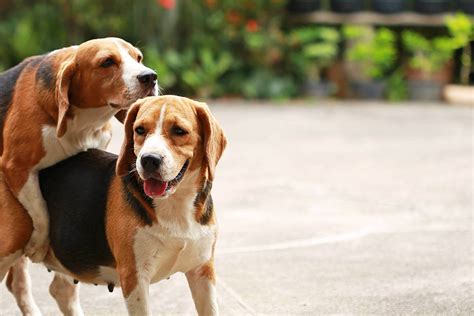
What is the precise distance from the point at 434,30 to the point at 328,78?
7.87 feet

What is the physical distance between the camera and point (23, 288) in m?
5.08

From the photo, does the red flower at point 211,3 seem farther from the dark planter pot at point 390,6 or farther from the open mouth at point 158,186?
the open mouth at point 158,186

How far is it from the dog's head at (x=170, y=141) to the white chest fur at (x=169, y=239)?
0.52ft

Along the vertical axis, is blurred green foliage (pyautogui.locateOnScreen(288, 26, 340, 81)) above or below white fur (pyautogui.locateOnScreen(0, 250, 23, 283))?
below

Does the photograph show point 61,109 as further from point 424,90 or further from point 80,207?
point 424,90

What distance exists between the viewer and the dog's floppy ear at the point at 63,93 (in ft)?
14.4

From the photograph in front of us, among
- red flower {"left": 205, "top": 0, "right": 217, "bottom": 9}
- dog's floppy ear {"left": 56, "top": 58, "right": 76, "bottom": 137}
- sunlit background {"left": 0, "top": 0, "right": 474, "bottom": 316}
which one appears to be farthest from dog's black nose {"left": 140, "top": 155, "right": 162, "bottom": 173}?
red flower {"left": 205, "top": 0, "right": 217, "bottom": 9}

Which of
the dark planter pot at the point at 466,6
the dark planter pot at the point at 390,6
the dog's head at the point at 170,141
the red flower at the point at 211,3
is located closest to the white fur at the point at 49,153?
the dog's head at the point at 170,141

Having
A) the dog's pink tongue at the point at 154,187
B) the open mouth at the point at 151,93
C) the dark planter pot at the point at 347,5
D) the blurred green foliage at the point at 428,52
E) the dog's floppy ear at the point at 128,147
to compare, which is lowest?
the blurred green foliage at the point at 428,52

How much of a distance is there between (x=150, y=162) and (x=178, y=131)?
8.1 inches

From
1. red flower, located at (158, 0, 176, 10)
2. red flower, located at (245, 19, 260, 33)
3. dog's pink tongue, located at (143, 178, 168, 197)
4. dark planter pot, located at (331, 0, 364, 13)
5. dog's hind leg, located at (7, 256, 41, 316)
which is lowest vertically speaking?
red flower, located at (245, 19, 260, 33)

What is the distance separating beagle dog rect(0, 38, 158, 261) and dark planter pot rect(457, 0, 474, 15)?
46.9 feet

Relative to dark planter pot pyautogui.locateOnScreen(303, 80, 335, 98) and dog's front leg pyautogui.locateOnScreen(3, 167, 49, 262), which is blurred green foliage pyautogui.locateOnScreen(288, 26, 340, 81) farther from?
dog's front leg pyautogui.locateOnScreen(3, 167, 49, 262)

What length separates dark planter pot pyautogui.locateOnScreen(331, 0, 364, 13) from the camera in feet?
60.1
